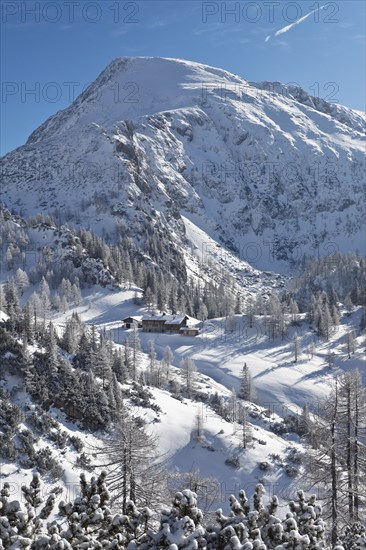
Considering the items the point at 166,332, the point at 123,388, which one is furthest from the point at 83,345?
the point at 166,332

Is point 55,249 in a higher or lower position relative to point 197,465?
higher

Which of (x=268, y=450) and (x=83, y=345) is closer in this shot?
(x=268, y=450)

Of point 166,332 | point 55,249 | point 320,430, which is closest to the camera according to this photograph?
point 320,430

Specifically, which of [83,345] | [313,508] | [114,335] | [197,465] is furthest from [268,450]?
[114,335]

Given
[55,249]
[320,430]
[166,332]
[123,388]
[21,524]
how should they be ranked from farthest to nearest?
[55,249] < [166,332] < [123,388] < [320,430] < [21,524]

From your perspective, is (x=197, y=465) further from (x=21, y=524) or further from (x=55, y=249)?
(x=55, y=249)

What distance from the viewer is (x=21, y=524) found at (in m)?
9.91

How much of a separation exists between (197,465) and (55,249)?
121816 mm

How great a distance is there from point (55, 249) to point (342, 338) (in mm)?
94891

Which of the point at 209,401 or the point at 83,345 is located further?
the point at 209,401

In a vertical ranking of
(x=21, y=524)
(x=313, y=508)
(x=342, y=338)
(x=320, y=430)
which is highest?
(x=21, y=524)

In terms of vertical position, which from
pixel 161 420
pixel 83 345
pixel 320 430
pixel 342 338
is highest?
pixel 320 430

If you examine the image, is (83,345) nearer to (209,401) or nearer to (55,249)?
(209,401)

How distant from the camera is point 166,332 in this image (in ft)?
397
